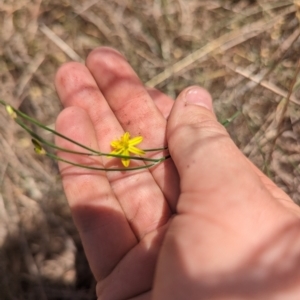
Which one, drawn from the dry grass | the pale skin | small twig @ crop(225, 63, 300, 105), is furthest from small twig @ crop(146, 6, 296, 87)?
the pale skin

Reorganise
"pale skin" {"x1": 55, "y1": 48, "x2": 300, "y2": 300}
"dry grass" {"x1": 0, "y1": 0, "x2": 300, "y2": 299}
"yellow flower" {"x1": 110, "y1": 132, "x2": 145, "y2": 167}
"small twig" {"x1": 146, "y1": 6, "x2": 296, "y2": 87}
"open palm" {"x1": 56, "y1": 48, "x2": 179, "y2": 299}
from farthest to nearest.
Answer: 1. "small twig" {"x1": 146, "y1": 6, "x2": 296, "y2": 87}
2. "dry grass" {"x1": 0, "y1": 0, "x2": 300, "y2": 299}
3. "yellow flower" {"x1": 110, "y1": 132, "x2": 145, "y2": 167}
4. "open palm" {"x1": 56, "y1": 48, "x2": 179, "y2": 299}
5. "pale skin" {"x1": 55, "y1": 48, "x2": 300, "y2": 300}

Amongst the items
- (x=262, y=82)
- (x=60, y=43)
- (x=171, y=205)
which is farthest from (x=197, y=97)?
(x=60, y=43)

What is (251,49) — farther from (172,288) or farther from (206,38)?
(172,288)

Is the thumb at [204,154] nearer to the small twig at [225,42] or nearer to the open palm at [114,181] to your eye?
the open palm at [114,181]

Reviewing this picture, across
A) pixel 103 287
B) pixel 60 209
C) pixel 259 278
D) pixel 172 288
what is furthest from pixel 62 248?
pixel 259 278

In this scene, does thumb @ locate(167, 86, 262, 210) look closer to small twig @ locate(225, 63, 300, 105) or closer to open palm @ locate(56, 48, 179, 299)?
open palm @ locate(56, 48, 179, 299)

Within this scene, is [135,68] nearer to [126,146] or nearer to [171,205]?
[126,146]
